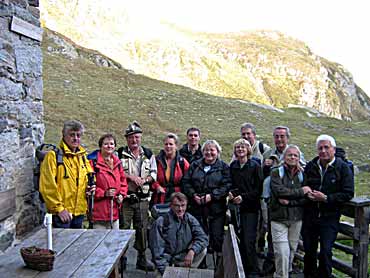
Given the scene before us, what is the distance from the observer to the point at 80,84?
2536cm

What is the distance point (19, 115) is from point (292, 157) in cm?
337

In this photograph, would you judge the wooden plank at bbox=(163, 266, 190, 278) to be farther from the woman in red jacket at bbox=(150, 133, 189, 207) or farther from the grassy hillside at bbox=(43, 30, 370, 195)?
the grassy hillside at bbox=(43, 30, 370, 195)

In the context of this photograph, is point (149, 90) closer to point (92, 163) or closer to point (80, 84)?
point (80, 84)

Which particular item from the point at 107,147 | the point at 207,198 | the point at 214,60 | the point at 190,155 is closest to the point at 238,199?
the point at 207,198

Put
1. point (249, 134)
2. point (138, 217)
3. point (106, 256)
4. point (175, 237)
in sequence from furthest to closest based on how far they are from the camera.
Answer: point (249, 134), point (138, 217), point (175, 237), point (106, 256)

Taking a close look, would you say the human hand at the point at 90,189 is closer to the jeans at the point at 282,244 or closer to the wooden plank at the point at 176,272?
the wooden plank at the point at 176,272

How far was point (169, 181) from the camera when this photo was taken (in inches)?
244

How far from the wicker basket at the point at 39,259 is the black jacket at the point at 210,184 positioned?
286cm

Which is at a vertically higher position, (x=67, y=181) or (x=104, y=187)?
(x=67, y=181)

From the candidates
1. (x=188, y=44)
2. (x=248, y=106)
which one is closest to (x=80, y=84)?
(x=248, y=106)

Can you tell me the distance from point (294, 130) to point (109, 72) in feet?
43.9

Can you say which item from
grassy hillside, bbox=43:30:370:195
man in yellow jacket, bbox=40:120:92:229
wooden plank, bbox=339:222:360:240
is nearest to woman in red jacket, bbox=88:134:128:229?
man in yellow jacket, bbox=40:120:92:229

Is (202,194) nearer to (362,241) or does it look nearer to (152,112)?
(362,241)

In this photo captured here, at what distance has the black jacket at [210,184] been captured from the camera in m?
5.82
